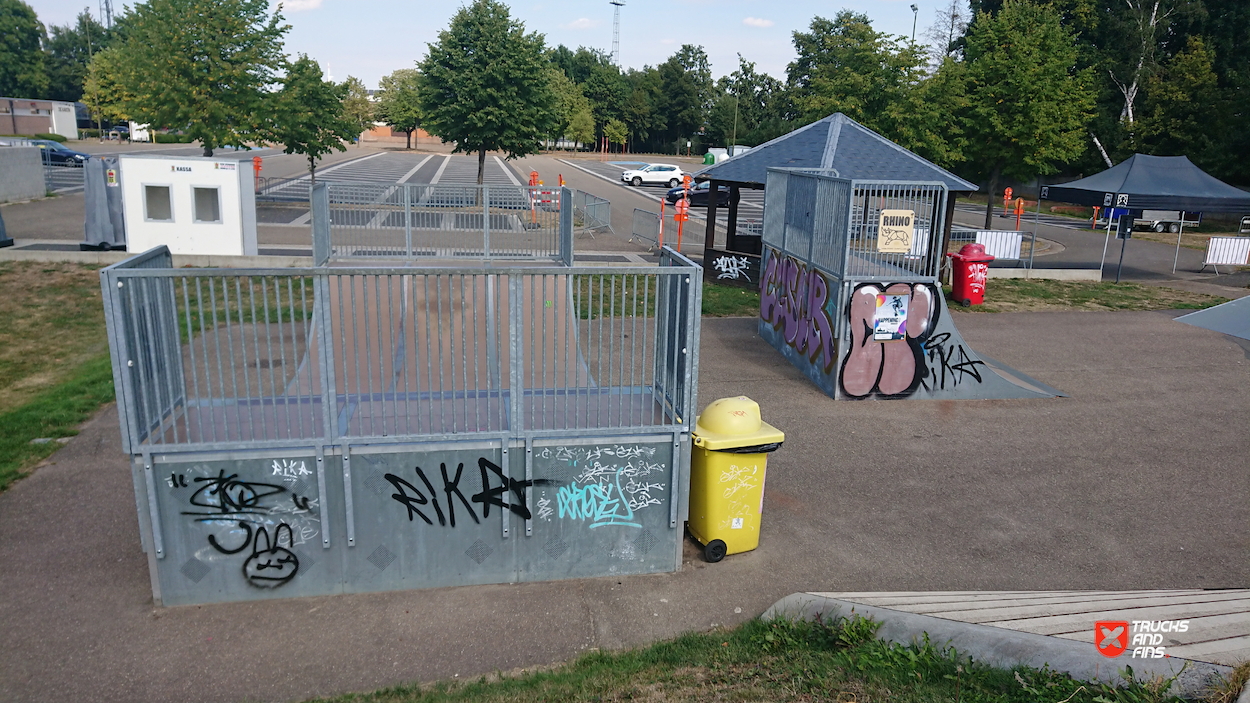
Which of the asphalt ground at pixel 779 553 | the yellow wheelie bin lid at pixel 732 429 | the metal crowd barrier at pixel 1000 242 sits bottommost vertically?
the asphalt ground at pixel 779 553

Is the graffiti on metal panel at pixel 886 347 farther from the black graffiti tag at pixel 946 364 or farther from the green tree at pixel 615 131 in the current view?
the green tree at pixel 615 131

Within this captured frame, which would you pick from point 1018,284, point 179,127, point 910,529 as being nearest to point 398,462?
point 910,529

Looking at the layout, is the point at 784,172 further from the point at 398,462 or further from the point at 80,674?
the point at 80,674

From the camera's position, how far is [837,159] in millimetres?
16438

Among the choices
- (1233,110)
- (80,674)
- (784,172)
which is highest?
(1233,110)

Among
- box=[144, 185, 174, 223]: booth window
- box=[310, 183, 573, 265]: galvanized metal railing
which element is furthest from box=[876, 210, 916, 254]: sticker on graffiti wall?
box=[144, 185, 174, 223]: booth window

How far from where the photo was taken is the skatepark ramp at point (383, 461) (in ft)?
18.5

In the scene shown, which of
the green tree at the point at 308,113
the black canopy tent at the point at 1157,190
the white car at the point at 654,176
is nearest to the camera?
the black canopy tent at the point at 1157,190

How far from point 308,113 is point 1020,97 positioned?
76.3 ft

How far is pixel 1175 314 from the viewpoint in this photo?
56.0 ft

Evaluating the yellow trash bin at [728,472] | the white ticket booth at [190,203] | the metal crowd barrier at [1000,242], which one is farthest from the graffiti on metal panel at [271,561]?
the metal crowd barrier at [1000,242]

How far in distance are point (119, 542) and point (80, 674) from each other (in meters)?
1.79

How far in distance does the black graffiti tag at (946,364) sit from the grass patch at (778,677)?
21.5 feet

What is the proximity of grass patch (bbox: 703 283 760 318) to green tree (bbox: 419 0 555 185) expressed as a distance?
46.7ft
